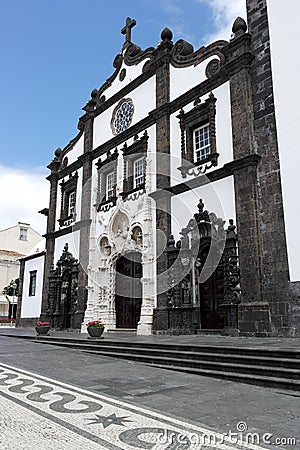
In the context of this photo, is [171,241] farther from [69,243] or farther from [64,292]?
[64,292]

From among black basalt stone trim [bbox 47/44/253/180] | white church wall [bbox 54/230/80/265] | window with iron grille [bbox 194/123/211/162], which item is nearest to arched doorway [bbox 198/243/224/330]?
window with iron grille [bbox 194/123/211/162]

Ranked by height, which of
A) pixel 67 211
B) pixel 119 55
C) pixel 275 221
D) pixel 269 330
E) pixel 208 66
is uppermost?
pixel 119 55

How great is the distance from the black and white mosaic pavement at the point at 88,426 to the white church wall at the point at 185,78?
12.5 metres

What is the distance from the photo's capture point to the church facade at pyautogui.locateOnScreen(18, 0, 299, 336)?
12.0 metres

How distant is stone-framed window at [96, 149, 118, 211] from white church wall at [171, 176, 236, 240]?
15.1 ft

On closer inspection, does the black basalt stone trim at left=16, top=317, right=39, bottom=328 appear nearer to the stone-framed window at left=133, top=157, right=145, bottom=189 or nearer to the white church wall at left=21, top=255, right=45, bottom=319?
the white church wall at left=21, top=255, right=45, bottom=319

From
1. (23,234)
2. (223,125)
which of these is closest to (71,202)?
(223,125)

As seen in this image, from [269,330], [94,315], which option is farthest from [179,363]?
[94,315]

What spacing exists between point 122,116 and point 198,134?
233 inches

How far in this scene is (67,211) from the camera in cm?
2288

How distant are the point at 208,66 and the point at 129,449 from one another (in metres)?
13.8

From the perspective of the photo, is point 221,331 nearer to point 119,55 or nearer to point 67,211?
→ point 67,211

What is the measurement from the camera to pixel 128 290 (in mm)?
17469

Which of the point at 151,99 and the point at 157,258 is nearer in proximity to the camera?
the point at 157,258
